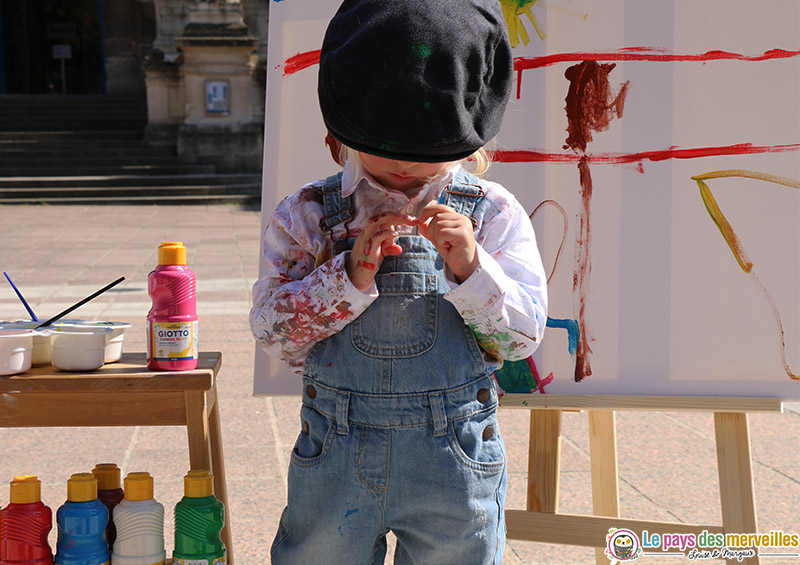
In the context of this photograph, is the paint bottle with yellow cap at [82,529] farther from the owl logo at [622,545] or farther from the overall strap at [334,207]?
the owl logo at [622,545]

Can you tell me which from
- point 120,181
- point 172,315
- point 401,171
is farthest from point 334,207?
point 120,181

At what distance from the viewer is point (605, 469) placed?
271 centimetres

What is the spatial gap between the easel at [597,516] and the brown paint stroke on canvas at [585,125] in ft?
0.53

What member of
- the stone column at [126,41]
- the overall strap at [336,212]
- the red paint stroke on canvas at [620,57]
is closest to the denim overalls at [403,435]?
the overall strap at [336,212]

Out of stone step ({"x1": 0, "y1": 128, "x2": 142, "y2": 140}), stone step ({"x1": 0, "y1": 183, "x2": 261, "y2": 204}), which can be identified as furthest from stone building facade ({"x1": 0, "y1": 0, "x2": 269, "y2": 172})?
stone step ({"x1": 0, "y1": 183, "x2": 261, "y2": 204})

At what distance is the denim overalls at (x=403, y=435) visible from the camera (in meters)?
1.75

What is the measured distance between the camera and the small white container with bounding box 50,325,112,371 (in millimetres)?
1987

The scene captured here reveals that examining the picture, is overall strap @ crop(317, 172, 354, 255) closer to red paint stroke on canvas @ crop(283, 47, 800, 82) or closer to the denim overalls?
the denim overalls

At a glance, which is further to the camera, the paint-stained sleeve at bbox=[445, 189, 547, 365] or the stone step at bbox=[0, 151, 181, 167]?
the stone step at bbox=[0, 151, 181, 167]

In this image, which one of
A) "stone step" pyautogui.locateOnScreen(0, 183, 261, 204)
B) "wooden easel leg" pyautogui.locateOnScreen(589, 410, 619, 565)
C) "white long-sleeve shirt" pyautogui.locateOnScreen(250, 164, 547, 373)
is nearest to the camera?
"white long-sleeve shirt" pyautogui.locateOnScreen(250, 164, 547, 373)

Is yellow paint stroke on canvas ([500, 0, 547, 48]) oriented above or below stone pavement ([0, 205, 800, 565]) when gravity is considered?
above

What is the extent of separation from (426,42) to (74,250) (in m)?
8.65

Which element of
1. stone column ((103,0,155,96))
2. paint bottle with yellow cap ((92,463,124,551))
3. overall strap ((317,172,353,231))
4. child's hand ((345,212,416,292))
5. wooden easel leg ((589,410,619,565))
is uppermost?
stone column ((103,0,155,96))

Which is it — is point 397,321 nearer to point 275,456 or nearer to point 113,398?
point 113,398
